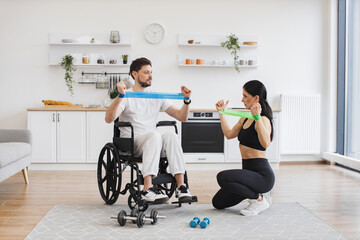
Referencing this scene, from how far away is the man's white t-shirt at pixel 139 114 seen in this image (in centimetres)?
324

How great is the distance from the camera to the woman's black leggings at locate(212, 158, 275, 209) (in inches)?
118

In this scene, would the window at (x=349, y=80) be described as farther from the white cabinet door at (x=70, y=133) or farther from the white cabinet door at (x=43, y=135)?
the white cabinet door at (x=43, y=135)

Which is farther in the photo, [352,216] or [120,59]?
[120,59]

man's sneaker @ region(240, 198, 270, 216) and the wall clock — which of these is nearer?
man's sneaker @ region(240, 198, 270, 216)

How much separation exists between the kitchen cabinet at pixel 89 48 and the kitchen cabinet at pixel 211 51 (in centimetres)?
76

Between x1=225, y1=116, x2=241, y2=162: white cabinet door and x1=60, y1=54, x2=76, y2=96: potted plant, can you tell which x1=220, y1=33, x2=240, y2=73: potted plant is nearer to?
x1=225, y1=116, x2=241, y2=162: white cabinet door

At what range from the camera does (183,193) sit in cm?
297

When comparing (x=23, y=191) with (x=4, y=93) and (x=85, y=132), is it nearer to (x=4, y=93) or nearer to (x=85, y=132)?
(x=85, y=132)

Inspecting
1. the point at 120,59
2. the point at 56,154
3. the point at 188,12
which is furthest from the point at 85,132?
the point at 188,12

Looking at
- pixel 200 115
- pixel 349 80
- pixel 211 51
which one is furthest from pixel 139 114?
pixel 349 80

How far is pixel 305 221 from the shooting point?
114 inches

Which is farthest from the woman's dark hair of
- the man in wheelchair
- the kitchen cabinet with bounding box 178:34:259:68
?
the kitchen cabinet with bounding box 178:34:259:68

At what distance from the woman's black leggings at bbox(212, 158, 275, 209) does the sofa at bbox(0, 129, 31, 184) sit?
1868mm

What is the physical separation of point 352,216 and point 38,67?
14.1ft
